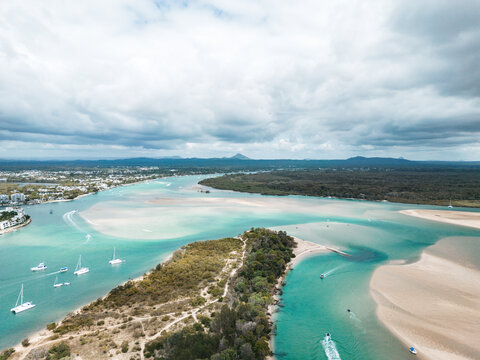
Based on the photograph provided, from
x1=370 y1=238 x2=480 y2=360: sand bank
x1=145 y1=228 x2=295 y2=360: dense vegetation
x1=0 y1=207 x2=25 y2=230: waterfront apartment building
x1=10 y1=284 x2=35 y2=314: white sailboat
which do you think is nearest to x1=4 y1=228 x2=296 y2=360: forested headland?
x1=145 y1=228 x2=295 y2=360: dense vegetation

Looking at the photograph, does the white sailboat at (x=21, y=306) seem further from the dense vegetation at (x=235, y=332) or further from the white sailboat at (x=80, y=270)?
the dense vegetation at (x=235, y=332)

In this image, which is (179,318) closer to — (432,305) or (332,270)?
(332,270)

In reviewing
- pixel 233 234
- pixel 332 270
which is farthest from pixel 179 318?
pixel 233 234

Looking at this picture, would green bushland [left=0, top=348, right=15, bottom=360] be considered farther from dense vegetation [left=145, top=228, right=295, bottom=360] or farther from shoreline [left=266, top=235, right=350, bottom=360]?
shoreline [left=266, top=235, right=350, bottom=360]

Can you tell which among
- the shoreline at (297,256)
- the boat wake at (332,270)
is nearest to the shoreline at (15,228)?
the shoreline at (297,256)

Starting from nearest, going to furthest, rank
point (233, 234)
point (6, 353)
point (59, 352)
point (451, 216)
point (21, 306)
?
point (59, 352), point (6, 353), point (21, 306), point (233, 234), point (451, 216)

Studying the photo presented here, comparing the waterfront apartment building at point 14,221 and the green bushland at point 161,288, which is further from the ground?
the green bushland at point 161,288

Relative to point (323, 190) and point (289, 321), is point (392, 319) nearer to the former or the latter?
point (289, 321)
